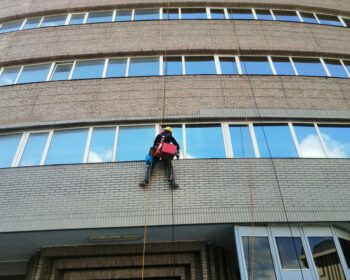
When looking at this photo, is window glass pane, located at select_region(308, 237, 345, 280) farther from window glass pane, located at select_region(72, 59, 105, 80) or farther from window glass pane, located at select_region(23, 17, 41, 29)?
window glass pane, located at select_region(23, 17, 41, 29)

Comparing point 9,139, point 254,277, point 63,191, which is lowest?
point 254,277

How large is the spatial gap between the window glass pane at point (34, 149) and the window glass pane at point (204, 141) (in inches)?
164

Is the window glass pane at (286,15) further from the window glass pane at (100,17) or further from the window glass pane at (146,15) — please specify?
the window glass pane at (100,17)

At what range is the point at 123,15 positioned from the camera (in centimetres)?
1230

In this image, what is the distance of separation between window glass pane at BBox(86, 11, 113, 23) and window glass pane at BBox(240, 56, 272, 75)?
5954mm

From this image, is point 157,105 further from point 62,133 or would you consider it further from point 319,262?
point 319,262

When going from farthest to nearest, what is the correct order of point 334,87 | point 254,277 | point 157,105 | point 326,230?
point 334,87 → point 157,105 → point 326,230 → point 254,277

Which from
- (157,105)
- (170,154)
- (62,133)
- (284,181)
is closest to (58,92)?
(62,133)

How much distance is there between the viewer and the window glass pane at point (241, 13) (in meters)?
12.3

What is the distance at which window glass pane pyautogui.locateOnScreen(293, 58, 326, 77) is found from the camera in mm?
10438

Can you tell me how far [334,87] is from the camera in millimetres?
9680

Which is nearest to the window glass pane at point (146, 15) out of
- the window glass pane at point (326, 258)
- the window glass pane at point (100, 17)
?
the window glass pane at point (100, 17)

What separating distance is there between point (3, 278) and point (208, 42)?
33.1 feet

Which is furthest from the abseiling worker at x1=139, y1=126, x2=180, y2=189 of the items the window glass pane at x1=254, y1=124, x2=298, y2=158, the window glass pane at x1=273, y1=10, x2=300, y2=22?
the window glass pane at x1=273, y1=10, x2=300, y2=22
